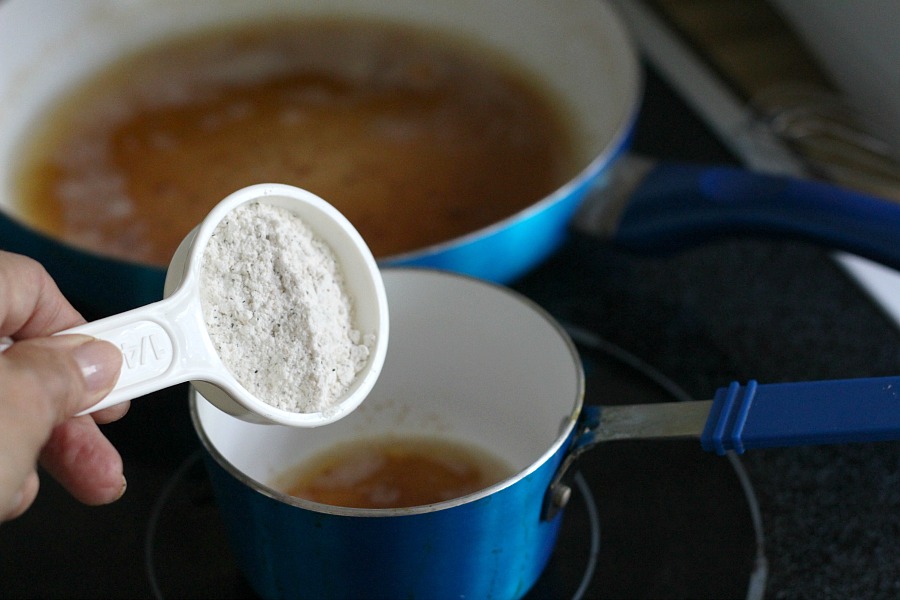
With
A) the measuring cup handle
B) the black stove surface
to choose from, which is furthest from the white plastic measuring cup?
the black stove surface

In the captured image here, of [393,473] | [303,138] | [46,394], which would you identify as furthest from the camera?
[303,138]

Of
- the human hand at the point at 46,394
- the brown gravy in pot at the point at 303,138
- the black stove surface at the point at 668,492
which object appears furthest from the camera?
the brown gravy in pot at the point at 303,138

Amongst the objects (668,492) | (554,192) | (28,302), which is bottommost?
(668,492)

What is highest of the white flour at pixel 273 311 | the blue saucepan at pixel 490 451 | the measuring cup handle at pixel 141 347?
the measuring cup handle at pixel 141 347

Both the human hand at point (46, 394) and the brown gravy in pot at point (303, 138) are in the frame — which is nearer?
the human hand at point (46, 394)

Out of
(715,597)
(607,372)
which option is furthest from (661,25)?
(715,597)

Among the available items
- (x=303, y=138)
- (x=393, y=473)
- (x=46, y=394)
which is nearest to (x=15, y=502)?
(x=46, y=394)

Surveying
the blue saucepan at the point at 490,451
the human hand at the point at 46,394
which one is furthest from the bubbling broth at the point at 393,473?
the human hand at the point at 46,394

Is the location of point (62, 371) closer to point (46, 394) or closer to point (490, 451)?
point (46, 394)

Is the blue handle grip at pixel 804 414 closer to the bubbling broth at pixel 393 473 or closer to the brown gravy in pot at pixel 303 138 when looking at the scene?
the bubbling broth at pixel 393 473
